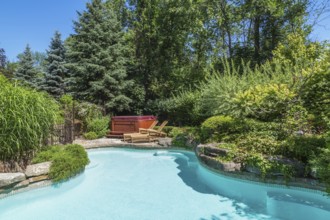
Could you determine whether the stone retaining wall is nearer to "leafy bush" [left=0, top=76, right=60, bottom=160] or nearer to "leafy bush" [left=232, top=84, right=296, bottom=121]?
"leafy bush" [left=0, top=76, right=60, bottom=160]

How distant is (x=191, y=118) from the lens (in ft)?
41.3

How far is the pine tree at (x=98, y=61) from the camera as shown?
14.7m

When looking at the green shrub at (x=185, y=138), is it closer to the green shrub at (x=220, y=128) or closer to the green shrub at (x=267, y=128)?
the green shrub at (x=220, y=128)

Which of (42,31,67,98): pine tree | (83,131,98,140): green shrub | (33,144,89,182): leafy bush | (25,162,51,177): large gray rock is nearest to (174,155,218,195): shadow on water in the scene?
(33,144,89,182): leafy bush

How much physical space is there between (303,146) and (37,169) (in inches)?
228

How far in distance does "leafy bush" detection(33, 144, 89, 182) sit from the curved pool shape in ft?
0.82

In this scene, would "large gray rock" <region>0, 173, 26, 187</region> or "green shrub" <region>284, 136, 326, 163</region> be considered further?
"green shrub" <region>284, 136, 326, 163</region>

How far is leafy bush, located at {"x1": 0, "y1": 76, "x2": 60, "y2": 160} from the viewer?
5.39m

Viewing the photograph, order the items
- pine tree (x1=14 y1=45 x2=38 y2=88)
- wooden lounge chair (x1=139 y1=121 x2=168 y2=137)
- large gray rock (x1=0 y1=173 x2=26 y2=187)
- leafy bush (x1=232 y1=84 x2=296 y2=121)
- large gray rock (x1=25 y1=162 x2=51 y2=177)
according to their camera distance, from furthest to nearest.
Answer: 1. pine tree (x1=14 y1=45 x2=38 y2=88)
2. wooden lounge chair (x1=139 y1=121 x2=168 y2=137)
3. leafy bush (x1=232 y1=84 x2=296 y2=121)
4. large gray rock (x1=25 y1=162 x2=51 y2=177)
5. large gray rock (x1=0 y1=173 x2=26 y2=187)

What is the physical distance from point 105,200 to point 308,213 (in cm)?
375

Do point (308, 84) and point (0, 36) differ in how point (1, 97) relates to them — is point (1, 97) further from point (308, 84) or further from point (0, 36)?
point (0, 36)

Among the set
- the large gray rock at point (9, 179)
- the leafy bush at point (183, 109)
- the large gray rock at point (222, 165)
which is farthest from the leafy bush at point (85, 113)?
the large gray rock at point (222, 165)

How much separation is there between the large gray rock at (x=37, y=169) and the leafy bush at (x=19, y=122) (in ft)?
1.81

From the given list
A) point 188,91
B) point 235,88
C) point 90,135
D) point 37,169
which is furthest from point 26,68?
point 235,88
